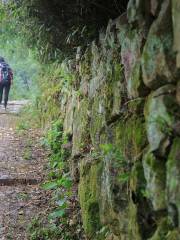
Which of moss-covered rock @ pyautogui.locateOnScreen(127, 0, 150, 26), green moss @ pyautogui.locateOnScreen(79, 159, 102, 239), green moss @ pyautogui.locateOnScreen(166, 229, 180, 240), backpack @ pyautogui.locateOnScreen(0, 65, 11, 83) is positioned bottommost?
green moss @ pyautogui.locateOnScreen(166, 229, 180, 240)

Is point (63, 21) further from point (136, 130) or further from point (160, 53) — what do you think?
point (160, 53)

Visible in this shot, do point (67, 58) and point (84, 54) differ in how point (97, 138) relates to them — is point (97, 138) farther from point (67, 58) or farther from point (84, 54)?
point (67, 58)

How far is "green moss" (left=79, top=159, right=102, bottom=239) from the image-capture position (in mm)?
4469

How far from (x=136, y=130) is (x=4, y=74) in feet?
34.5

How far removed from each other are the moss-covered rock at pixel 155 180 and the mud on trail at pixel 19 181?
8.27ft

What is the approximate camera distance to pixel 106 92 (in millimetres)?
4648

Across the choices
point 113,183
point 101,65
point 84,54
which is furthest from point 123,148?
point 84,54

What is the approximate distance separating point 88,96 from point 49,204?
1.48 meters

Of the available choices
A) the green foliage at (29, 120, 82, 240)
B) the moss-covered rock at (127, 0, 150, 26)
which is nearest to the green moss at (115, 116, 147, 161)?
the moss-covered rock at (127, 0, 150, 26)

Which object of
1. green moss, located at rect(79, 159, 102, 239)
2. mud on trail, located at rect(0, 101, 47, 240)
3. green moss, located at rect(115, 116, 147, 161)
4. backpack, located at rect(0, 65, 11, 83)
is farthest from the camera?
backpack, located at rect(0, 65, 11, 83)

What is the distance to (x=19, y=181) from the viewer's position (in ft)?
22.5

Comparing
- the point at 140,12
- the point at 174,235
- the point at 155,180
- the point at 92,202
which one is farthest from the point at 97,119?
the point at 174,235

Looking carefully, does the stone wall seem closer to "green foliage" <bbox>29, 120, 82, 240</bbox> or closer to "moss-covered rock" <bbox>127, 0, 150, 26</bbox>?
"moss-covered rock" <bbox>127, 0, 150, 26</bbox>

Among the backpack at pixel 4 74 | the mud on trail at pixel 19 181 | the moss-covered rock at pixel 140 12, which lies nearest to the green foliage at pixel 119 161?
the moss-covered rock at pixel 140 12
